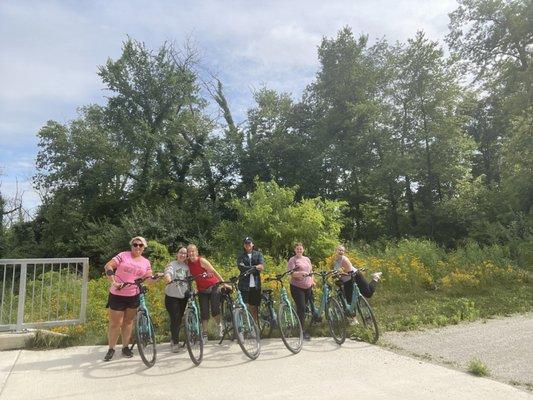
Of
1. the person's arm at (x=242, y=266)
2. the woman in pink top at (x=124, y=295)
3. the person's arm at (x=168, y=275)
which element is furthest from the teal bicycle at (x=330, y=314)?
the woman in pink top at (x=124, y=295)

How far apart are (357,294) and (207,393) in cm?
343

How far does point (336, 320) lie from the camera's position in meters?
7.11

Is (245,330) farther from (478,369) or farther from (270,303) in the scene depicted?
(478,369)

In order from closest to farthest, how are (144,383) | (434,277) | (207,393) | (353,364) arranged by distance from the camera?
(207,393) → (144,383) → (353,364) → (434,277)

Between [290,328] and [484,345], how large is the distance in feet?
9.53

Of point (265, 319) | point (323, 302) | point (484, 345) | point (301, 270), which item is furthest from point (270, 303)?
point (484, 345)

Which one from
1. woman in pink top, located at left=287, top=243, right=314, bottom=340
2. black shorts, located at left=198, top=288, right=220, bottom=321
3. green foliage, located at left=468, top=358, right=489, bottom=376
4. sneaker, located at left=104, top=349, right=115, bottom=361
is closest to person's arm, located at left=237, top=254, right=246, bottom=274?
black shorts, located at left=198, top=288, right=220, bottom=321

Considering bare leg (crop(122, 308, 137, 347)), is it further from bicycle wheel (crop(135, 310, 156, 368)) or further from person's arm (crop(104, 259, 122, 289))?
person's arm (crop(104, 259, 122, 289))

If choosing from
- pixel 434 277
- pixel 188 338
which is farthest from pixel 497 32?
pixel 188 338

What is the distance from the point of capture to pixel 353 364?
582cm

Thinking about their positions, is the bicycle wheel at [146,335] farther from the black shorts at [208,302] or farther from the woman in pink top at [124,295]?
the black shorts at [208,302]

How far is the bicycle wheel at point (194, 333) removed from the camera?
590 cm

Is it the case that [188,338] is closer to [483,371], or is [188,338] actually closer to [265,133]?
[483,371]

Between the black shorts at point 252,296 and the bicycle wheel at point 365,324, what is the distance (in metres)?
1.65
